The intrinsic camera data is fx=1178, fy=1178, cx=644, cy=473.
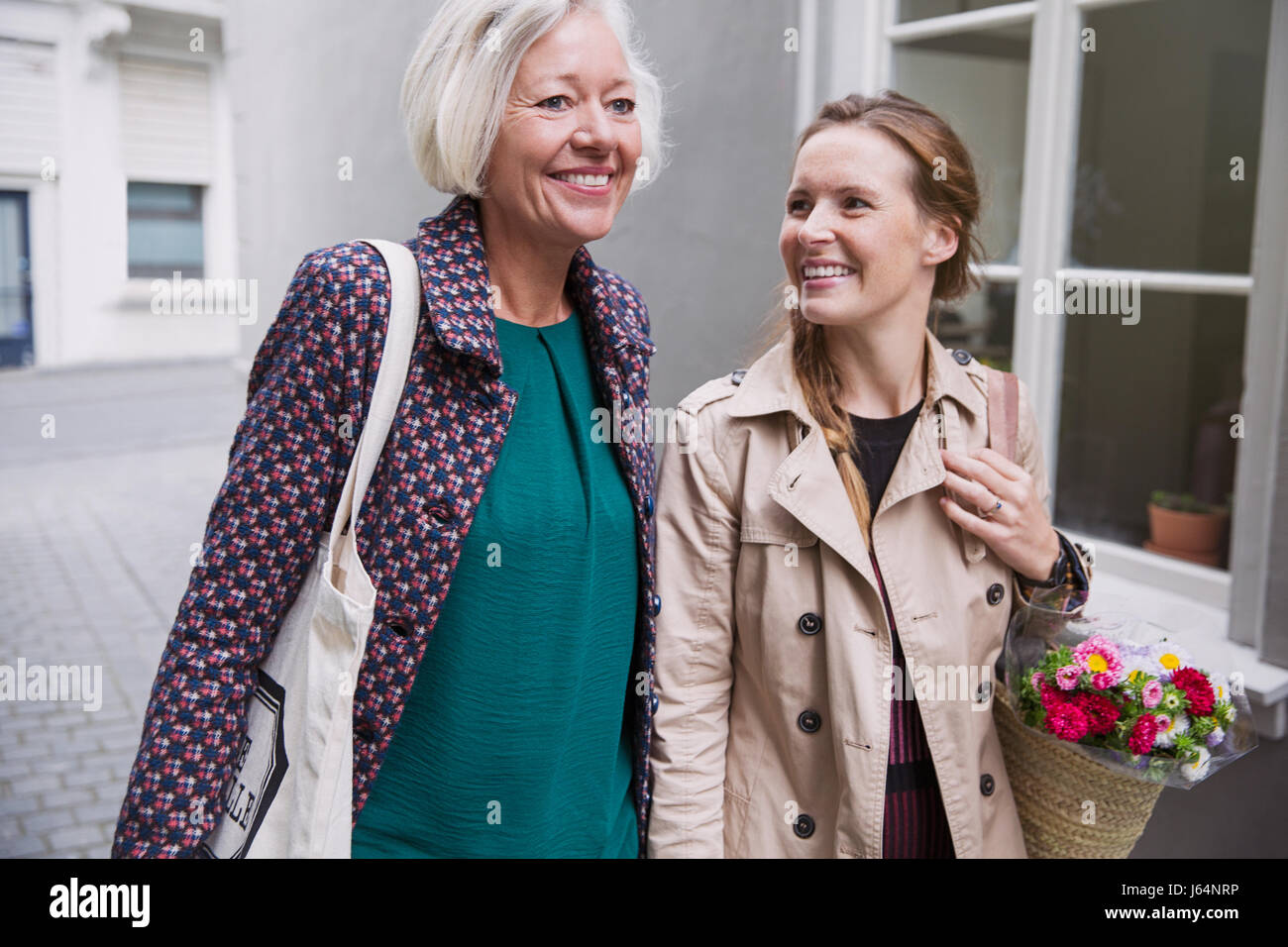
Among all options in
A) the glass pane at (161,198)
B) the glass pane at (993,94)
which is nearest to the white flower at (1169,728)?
the glass pane at (993,94)

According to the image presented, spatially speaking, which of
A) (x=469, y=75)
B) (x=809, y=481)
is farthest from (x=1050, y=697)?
(x=469, y=75)

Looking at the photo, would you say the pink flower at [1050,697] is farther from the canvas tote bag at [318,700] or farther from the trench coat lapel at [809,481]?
the canvas tote bag at [318,700]

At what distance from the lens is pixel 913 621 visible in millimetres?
1815

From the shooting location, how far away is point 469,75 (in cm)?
163

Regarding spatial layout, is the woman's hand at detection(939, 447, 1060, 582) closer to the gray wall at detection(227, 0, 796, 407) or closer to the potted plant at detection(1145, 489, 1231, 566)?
the gray wall at detection(227, 0, 796, 407)

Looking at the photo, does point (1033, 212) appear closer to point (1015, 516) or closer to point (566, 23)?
point (1015, 516)

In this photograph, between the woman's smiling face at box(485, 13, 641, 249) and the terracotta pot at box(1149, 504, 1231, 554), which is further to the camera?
the terracotta pot at box(1149, 504, 1231, 554)

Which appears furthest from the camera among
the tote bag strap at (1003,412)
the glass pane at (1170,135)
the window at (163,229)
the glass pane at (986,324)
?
the window at (163,229)

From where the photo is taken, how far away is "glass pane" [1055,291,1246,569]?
3.28 metres

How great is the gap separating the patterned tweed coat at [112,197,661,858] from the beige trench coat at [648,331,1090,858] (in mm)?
423

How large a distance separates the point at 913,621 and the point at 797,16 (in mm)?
2774

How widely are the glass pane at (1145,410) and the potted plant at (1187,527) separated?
0.07ft

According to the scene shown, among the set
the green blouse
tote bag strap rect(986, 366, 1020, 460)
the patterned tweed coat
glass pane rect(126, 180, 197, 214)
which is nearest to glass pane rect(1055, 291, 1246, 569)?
tote bag strap rect(986, 366, 1020, 460)

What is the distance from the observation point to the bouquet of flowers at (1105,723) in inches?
68.4
